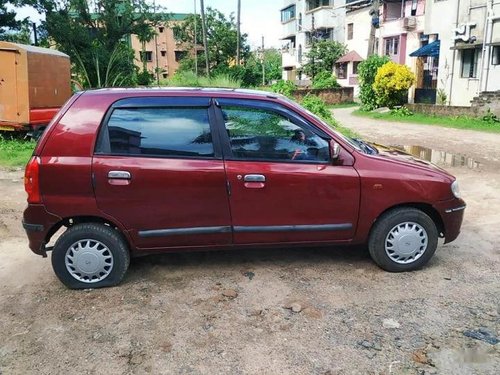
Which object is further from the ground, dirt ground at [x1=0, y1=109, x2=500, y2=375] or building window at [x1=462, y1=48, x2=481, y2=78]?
building window at [x1=462, y1=48, x2=481, y2=78]

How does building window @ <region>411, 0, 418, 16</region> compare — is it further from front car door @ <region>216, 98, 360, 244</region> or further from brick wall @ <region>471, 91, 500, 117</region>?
front car door @ <region>216, 98, 360, 244</region>

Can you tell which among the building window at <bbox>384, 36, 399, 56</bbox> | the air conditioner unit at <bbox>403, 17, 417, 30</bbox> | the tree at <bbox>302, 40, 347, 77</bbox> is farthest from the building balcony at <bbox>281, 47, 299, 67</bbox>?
the air conditioner unit at <bbox>403, 17, 417, 30</bbox>

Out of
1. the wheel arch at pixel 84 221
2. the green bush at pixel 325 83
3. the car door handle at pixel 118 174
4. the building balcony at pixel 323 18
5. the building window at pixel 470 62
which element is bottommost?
the wheel arch at pixel 84 221

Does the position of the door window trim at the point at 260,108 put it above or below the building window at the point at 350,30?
below

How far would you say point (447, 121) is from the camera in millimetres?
18141

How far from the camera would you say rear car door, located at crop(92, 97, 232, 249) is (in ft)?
13.0

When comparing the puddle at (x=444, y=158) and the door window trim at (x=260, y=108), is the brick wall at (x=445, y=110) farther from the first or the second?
the door window trim at (x=260, y=108)

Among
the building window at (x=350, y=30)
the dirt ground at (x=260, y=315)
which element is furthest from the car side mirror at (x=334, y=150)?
the building window at (x=350, y=30)

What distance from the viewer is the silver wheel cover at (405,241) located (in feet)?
14.2

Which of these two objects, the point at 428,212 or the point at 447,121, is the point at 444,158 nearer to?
the point at 428,212

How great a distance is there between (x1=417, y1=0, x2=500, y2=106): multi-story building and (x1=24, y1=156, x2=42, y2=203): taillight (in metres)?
18.9

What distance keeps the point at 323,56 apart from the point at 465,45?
19251 mm

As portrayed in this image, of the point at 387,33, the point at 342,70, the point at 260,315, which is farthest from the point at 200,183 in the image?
the point at 342,70

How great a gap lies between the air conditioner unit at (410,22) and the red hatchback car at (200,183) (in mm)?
28541
